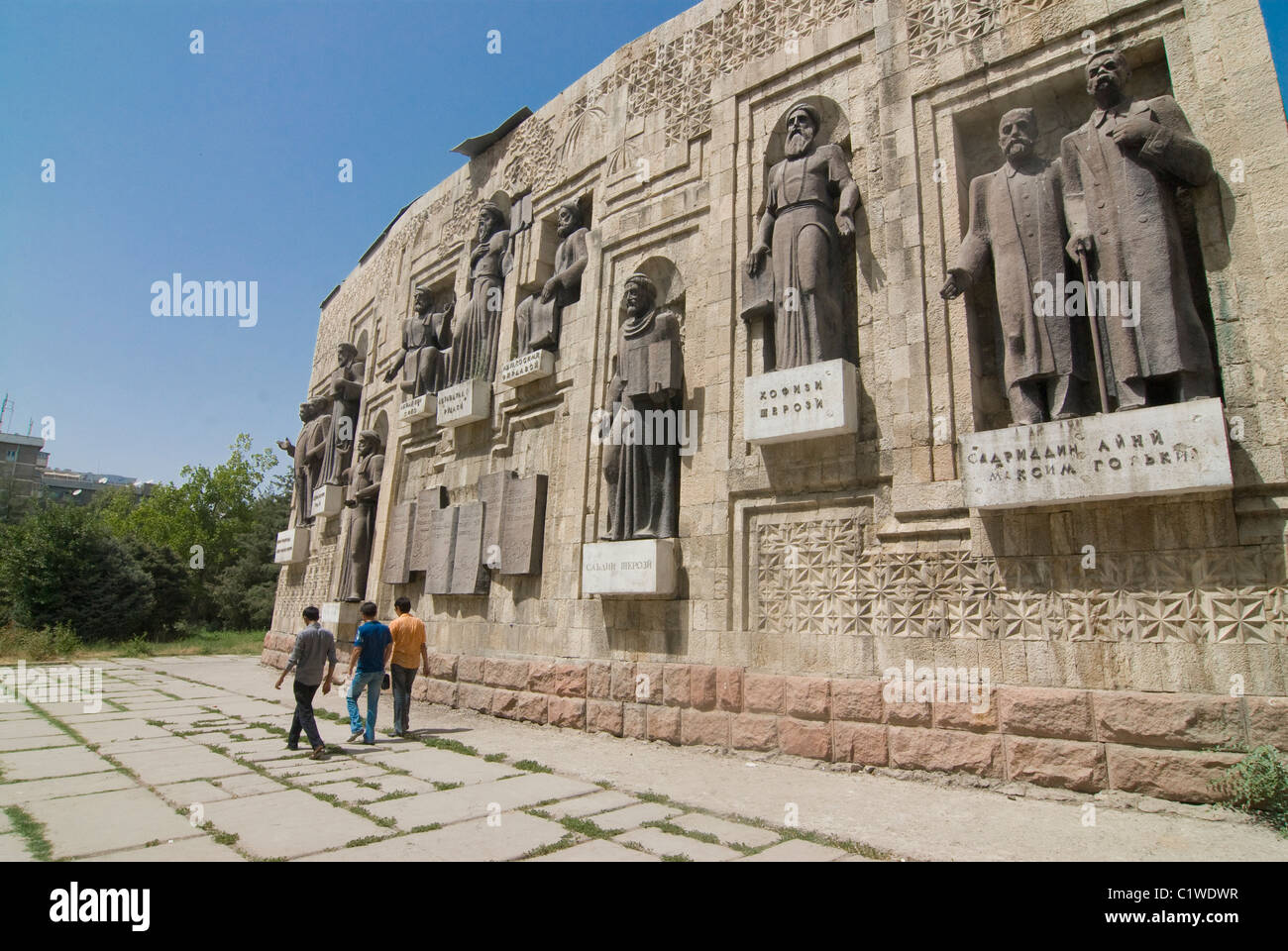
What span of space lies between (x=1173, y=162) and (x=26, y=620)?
84.7 ft

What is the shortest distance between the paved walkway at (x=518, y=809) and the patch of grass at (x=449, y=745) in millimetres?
39

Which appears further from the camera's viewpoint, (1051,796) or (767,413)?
(767,413)

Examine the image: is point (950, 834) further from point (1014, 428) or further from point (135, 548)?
point (135, 548)

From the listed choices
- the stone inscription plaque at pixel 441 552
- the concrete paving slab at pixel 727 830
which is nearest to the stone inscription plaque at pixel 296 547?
the stone inscription plaque at pixel 441 552

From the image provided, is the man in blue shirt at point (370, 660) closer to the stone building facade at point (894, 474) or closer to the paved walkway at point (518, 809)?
the paved walkway at point (518, 809)

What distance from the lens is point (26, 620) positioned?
19766 mm

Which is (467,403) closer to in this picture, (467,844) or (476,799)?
(476,799)

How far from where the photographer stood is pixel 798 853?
3541 mm

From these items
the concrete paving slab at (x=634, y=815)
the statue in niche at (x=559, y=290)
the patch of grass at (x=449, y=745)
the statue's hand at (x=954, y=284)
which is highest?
the statue in niche at (x=559, y=290)

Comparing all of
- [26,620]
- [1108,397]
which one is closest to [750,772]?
[1108,397]

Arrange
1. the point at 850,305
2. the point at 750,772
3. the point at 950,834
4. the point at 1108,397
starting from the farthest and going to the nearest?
1. the point at 850,305
2. the point at 750,772
3. the point at 1108,397
4. the point at 950,834

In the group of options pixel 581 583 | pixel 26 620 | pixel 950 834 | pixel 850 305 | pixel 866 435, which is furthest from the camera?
pixel 26 620

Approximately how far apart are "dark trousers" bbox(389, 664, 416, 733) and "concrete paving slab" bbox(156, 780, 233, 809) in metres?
2.33

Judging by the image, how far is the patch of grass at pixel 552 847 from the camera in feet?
11.5
